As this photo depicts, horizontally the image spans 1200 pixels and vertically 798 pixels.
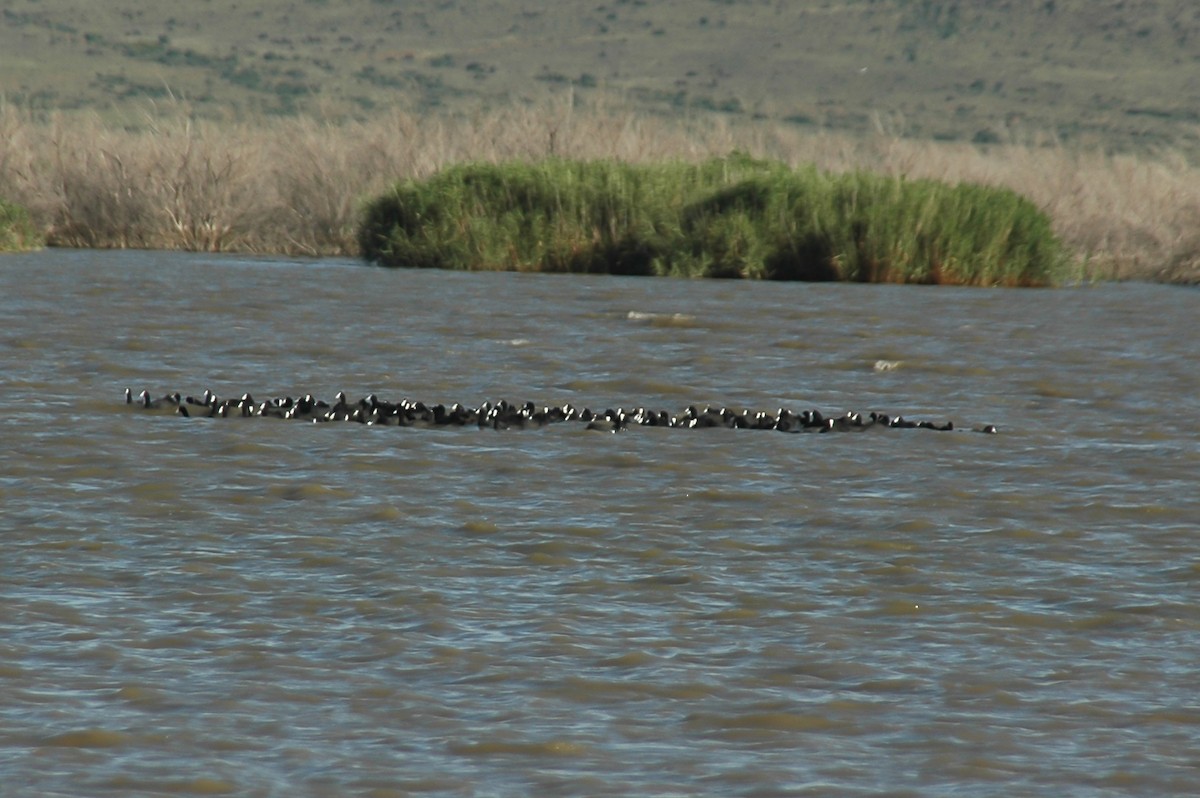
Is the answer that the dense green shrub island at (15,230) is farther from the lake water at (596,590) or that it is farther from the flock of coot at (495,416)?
the flock of coot at (495,416)

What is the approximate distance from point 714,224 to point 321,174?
672cm

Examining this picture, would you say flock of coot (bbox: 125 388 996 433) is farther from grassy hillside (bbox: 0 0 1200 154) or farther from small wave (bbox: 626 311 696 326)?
grassy hillside (bbox: 0 0 1200 154)

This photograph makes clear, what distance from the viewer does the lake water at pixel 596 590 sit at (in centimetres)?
563

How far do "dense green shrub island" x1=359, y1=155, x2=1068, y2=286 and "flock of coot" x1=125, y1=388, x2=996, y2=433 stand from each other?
493 inches

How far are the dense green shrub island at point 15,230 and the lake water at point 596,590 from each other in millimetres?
13243

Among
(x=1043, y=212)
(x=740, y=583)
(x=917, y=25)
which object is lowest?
(x=740, y=583)

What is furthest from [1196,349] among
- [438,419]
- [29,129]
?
[29,129]

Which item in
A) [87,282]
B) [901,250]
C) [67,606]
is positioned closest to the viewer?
[67,606]

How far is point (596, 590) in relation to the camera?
7.67 meters

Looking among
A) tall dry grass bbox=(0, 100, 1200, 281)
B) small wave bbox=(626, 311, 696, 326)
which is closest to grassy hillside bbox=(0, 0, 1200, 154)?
tall dry grass bbox=(0, 100, 1200, 281)

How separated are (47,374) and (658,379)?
182 inches

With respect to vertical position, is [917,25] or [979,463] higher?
[917,25]

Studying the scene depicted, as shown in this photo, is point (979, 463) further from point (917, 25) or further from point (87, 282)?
point (917, 25)

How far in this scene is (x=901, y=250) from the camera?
25.2 m
